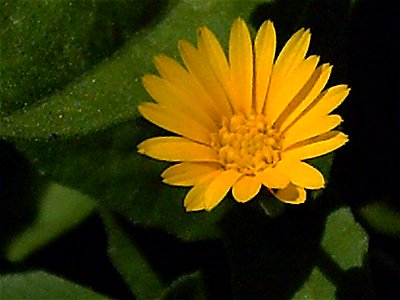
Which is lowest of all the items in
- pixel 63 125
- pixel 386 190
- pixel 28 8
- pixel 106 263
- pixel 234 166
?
pixel 386 190

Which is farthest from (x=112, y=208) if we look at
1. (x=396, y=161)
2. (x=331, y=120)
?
(x=396, y=161)

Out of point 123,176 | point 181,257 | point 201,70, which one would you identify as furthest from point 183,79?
point 181,257

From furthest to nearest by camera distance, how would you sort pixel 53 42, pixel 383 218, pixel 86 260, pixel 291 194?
1. pixel 86 260
2. pixel 383 218
3. pixel 53 42
4. pixel 291 194

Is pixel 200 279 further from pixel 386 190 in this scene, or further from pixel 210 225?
pixel 386 190

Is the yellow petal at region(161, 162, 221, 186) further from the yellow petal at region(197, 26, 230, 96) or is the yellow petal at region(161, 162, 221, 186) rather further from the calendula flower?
the yellow petal at region(197, 26, 230, 96)

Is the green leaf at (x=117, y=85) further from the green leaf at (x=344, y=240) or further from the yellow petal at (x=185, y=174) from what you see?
the green leaf at (x=344, y=240)

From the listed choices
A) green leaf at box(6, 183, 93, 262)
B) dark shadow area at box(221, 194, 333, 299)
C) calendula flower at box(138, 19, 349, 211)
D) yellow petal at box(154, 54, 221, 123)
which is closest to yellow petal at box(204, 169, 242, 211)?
calendula flower at box(138, 19, 349, 211)

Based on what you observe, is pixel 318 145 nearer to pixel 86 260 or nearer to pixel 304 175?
pixel 304 175

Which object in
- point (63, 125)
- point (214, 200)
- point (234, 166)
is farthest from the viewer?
point (63, 125)
